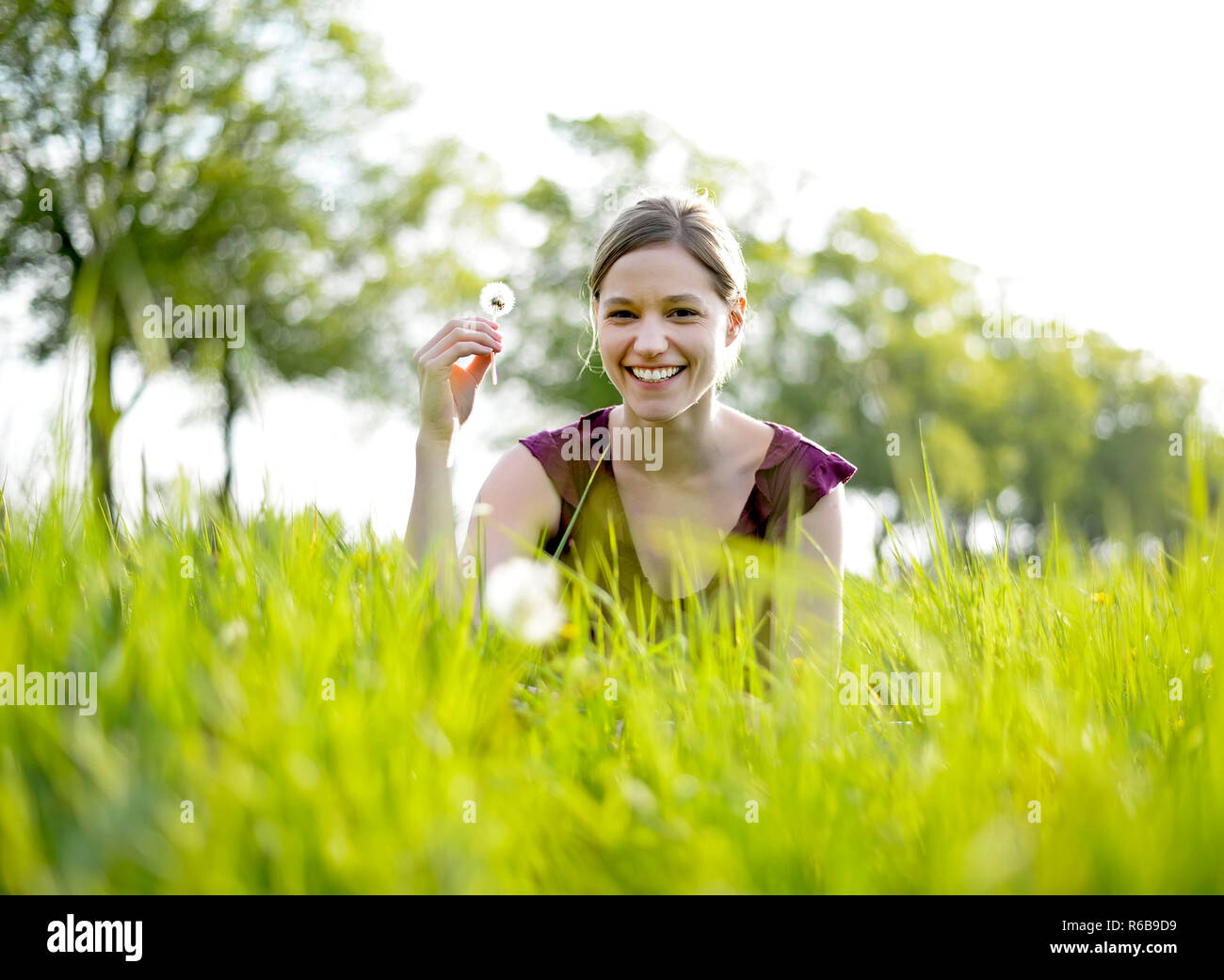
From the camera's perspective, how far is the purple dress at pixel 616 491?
3.90m

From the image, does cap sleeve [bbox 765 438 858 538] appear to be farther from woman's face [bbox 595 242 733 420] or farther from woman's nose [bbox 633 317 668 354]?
woman's nose [bbox 633 317 668 354]

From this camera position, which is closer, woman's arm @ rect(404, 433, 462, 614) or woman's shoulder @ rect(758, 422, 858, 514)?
woman's arm @ rect(404, 433, 462, 614)

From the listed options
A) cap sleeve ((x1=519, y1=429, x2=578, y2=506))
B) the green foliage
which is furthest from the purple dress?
the green foliage

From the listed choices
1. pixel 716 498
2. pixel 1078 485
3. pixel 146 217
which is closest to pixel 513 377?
pixel 146 217

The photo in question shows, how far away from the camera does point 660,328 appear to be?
3580 mm

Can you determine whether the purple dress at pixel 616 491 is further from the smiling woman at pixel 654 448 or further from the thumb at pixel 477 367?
the thumb at pixel 477 367

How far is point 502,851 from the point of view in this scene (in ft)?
4.61

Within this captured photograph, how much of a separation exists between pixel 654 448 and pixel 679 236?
84cm

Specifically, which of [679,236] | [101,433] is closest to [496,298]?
[679,236]

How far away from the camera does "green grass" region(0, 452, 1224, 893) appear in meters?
1.32

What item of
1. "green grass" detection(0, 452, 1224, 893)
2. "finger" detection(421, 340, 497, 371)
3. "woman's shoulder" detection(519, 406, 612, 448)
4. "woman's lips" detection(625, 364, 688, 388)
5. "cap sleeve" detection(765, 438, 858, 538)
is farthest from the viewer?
"woman's shoulder" detection(519, 406, 612, 448)

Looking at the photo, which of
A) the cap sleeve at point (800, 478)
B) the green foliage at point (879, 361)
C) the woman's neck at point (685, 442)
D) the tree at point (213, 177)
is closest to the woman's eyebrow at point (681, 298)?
the woman's neck at point (685, 442)

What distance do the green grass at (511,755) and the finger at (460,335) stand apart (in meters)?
1.20

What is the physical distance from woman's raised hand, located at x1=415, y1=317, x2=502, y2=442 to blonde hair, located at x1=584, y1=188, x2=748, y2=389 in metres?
0.58
